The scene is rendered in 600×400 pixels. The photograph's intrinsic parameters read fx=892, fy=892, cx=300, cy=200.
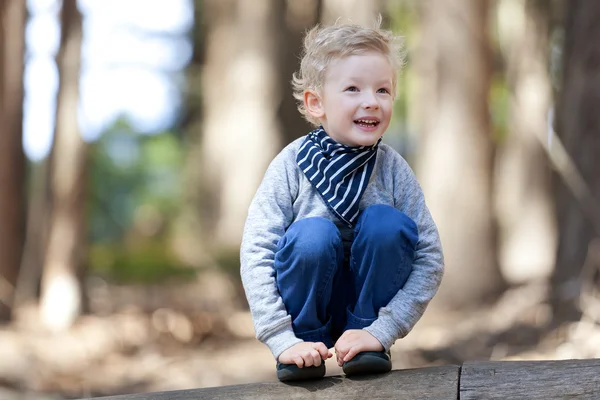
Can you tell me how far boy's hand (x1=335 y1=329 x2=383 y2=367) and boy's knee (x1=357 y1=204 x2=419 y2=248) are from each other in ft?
0.89

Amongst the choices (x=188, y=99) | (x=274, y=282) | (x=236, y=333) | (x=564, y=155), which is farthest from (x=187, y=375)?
(x=188, y=99)

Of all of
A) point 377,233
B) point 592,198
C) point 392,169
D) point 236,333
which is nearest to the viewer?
point 377,233

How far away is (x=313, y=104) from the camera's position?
280cm

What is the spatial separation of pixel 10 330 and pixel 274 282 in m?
6.12

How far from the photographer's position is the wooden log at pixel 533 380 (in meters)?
2.34

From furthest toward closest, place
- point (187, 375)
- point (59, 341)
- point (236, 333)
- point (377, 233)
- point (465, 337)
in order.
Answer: point (236, 333) → point (59, 341) → point (465, 337) → point (187, 375) → point (377, 233)

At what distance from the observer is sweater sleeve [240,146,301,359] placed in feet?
8.35

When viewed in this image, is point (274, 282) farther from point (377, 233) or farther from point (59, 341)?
point (59, 341)

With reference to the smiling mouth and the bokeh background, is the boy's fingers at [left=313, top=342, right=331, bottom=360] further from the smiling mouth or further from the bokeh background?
the bokeh background

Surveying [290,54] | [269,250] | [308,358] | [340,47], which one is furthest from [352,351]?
[290,54]

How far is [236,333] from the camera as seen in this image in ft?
27.5

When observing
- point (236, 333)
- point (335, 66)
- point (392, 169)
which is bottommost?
point (236, 333)

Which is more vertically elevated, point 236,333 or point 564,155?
point 564,155

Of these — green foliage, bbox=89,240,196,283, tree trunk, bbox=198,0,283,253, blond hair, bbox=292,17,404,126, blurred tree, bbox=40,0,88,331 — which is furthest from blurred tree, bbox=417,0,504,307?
blond hair, bbox=292,17,404,126
